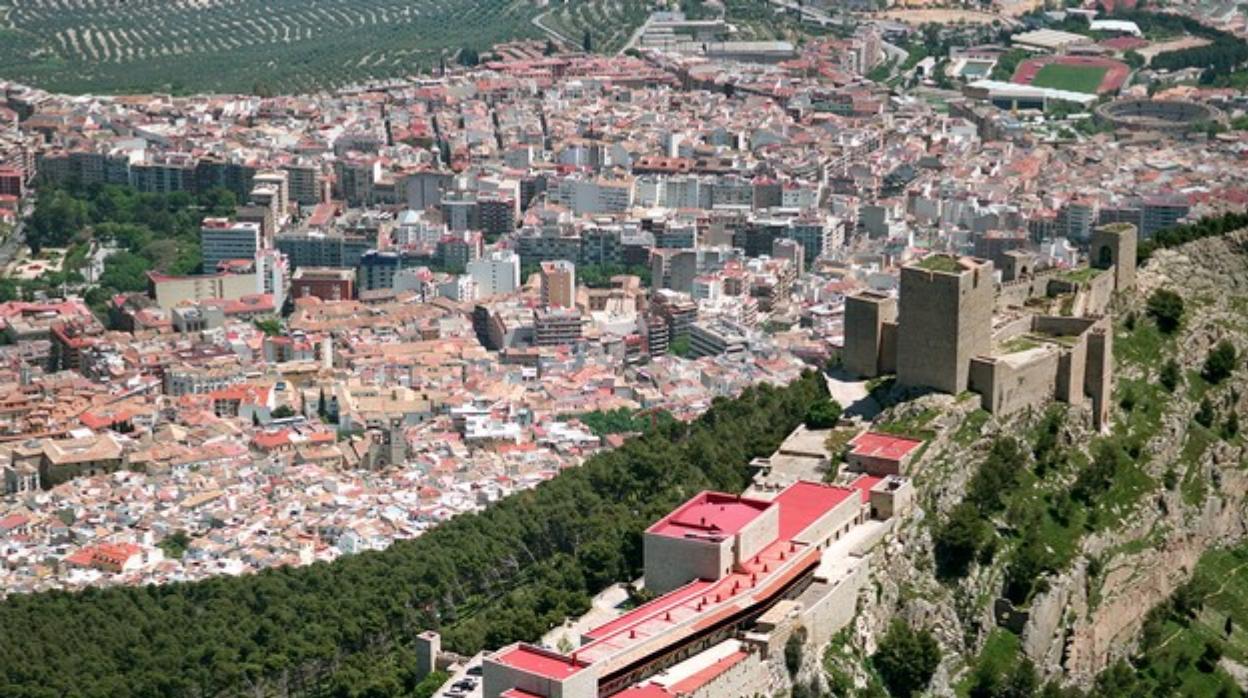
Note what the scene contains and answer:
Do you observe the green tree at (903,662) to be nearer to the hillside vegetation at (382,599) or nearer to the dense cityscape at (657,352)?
the dense cityscape at (657,352)

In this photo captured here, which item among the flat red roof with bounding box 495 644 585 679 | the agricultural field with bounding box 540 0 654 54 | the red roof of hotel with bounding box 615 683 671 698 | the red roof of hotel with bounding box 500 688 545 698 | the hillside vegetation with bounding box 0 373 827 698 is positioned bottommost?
the hillside vegetation with bounding box 0 373 827 698

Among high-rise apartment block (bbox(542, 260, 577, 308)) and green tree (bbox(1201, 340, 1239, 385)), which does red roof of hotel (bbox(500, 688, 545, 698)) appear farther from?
high-rise apartment block (bbox(542, 260, 577, 308))

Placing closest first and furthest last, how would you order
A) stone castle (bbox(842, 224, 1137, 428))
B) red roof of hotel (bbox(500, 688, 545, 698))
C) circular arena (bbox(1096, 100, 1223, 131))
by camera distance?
red roof of hotel (bbox(500, 688, 545, 698)) → stone castle (bbox(842, 224, 1137, 428)) → circular arena (bbox(1096, 100, 1223, 131))

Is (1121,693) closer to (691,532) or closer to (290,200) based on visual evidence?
(691,532)

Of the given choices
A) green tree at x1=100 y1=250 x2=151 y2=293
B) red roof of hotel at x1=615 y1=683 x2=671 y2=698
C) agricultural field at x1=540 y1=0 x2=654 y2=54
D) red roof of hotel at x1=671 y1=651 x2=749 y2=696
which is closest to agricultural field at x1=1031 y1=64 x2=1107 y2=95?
agricultural field at x1=540 y1=0 x2=654 y2=54

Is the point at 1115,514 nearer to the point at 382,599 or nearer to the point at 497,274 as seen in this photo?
the point at 382,599

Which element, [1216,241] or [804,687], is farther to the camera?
[1216,241]

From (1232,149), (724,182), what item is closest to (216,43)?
(724,182)

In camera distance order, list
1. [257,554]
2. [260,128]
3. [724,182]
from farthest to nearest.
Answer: [260,128] < [724,182] < [257,554]
